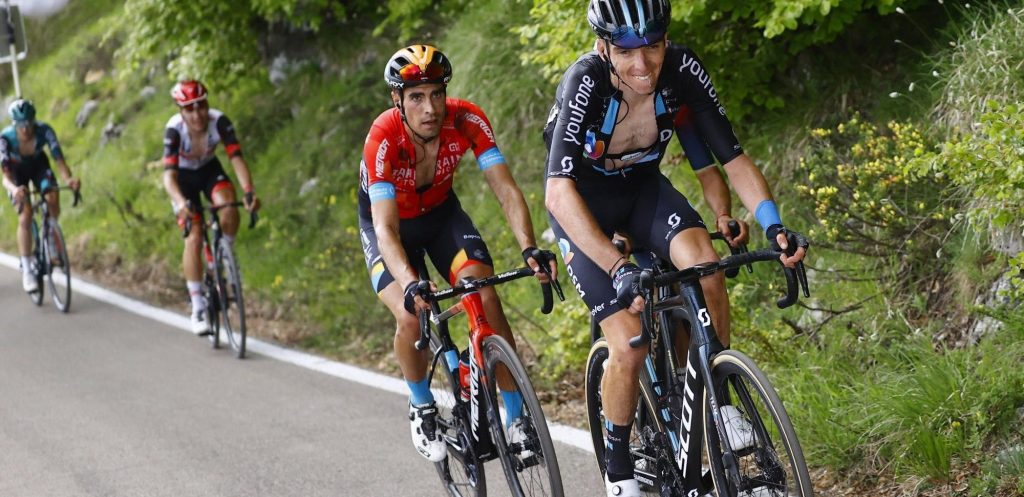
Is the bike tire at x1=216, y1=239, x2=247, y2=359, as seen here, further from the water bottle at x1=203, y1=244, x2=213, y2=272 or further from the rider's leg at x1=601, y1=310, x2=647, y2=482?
the rider's leg at x1=601, y1=310, x2=647, y2=482

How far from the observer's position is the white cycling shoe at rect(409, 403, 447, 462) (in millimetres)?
5520

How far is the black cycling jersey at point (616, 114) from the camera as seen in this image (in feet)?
14.9

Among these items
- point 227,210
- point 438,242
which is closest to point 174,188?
point 227,210

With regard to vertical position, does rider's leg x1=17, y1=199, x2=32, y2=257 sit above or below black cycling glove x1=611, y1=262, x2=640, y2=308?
above

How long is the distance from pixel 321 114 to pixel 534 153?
452cm

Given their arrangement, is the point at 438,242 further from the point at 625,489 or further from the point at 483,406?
the point at 625,489

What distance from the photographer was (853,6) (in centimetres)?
680

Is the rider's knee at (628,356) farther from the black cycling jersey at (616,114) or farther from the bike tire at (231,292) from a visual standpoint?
the bike tire at (231,292)

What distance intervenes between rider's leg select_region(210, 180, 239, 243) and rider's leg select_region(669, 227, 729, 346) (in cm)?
601

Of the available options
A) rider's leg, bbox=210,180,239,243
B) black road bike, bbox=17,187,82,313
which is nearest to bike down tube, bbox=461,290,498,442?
rider's leg, bbox=210,180,239,243

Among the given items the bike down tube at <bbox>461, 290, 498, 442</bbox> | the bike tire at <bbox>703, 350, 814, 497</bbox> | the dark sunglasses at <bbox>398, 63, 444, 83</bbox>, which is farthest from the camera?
the dark sunglasses at <bbox>398, 63, 444, 83</bbox>

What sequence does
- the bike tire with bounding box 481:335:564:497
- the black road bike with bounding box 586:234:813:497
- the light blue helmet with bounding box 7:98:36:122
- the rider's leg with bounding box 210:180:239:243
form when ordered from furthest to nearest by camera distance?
the light blue helmet with bounding box 7:98:36:122 < the rider's leg with bounding box 210:180:239:243 < the bike tire with bounding box 481:335:564:497 < the black road bike with bounding box 586:234:813:497

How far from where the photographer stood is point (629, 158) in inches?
192

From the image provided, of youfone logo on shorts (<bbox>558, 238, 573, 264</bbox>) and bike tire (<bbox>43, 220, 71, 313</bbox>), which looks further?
bike tire (<bbox>43, 220, 71, 313</bbox>)
